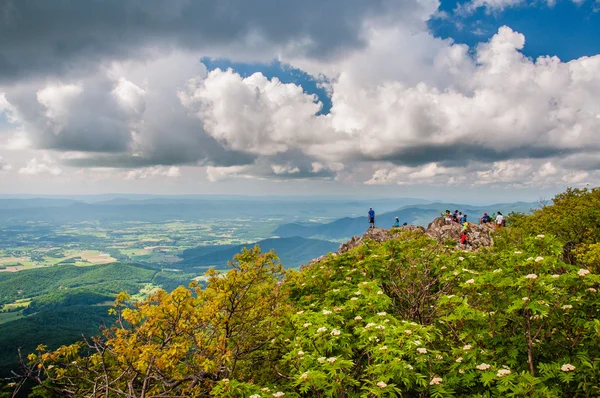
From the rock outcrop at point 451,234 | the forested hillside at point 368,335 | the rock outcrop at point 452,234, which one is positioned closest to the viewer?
the forested hillside at point 368,335

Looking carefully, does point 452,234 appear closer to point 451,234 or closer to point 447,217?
point 451,234

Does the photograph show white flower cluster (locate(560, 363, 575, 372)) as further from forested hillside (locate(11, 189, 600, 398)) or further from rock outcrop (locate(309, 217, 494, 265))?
rock outcrop (locate(309, 217, 494, 265))

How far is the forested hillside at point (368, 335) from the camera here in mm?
7152

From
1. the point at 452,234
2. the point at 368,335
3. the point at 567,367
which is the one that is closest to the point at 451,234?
the point at 452,234

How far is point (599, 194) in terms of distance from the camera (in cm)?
3053

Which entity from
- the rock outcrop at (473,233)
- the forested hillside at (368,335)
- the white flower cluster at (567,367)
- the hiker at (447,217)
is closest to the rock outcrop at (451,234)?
the rock outcrop at (473,233)

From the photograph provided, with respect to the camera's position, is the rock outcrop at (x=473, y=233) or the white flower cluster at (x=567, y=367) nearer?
the white flower cluster at (x=567, y=367)

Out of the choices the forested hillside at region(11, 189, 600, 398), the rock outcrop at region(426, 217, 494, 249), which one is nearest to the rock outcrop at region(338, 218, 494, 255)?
the rock outcrop at region(426, 217, 494, 249)

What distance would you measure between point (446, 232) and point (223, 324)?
38733 millimetres

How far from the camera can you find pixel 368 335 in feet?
26.3

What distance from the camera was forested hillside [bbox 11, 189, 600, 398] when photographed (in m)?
7.15

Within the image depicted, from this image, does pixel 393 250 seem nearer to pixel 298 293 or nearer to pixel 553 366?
pixel 298 293

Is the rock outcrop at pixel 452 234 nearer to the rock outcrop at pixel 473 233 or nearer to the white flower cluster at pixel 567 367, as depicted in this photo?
the rock outcrop at pixel 473 233

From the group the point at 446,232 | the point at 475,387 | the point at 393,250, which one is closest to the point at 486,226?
the point at 446,232
